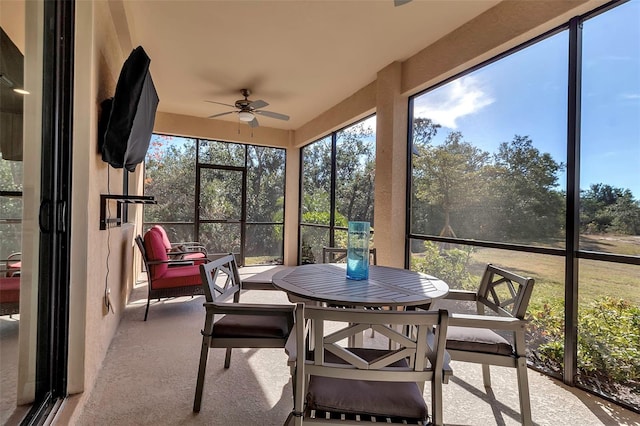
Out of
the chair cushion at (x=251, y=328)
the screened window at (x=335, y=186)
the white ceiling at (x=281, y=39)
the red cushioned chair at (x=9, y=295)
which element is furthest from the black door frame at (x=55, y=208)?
the screened window at (x=335, y=186)

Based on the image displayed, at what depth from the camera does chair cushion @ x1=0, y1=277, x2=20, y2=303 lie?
1.27 m

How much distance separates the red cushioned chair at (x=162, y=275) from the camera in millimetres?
3484

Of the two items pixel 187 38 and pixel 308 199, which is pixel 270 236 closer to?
pixel 308 199

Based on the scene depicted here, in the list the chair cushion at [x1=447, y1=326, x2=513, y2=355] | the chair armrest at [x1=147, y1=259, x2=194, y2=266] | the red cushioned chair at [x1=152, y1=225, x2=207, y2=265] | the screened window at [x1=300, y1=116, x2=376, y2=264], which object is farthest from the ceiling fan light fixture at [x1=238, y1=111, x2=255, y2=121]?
the chair cushion at [x1=447, y1=326, x2=513, y2=355]

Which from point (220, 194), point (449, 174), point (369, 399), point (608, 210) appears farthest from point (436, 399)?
point (220, 194)

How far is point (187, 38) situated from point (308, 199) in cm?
366

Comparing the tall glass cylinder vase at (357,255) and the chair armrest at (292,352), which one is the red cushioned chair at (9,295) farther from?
the tall glass cylinder vase at (357,255)

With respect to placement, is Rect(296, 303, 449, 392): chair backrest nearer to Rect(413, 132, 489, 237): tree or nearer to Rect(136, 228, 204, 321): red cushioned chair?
Rect(413, 132, 489, 237): tree

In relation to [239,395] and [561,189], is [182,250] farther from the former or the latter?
[561,189]

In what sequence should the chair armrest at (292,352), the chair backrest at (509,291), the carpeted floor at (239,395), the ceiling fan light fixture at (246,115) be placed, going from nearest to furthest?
the chair armrest at (292,352) → the chair backrest at (509,291) → the carpeted floor at (239,395) → the ceiling fan light fixture at (246,115)

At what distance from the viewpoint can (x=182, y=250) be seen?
4.87 metres

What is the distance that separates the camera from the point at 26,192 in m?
1.47

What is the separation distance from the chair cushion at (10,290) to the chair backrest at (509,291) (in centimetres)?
237

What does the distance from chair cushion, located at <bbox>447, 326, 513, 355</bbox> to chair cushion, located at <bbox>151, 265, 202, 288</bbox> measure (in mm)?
2668
